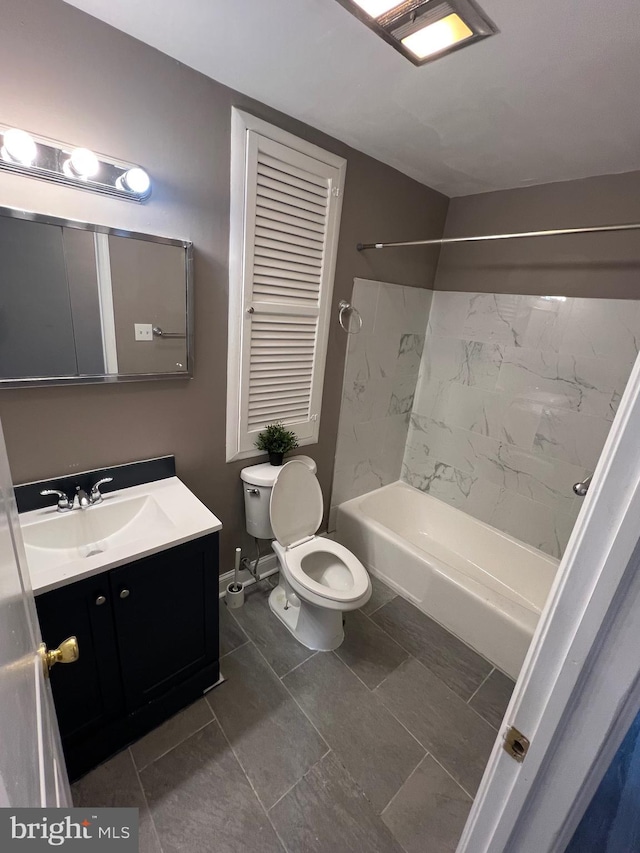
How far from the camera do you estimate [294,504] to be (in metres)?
1.98

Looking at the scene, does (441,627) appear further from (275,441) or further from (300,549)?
(275,441)

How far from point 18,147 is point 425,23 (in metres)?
1.21

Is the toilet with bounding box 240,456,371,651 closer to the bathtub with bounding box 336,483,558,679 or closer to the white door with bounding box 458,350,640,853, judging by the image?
the bathtub with bounding box 336,483,558,679

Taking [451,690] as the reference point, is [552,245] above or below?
above

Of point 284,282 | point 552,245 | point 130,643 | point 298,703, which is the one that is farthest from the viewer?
point 552,245

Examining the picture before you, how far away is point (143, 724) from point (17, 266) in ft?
5.51

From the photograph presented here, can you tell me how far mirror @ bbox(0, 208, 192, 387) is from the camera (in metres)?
1.18

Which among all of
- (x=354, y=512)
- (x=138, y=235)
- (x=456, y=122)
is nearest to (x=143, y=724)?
(x=354, y=512)

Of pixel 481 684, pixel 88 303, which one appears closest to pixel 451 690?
pixel 481 684

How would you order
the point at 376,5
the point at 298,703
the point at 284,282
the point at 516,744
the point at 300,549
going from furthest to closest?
the point at 300,549
the point at 284,282
the point at 298,703
the point at 376,5
the point at 516,744

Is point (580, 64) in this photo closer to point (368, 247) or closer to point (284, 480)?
point (368, 247)

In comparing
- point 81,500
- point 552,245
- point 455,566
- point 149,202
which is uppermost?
point 552,245

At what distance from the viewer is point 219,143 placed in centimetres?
145

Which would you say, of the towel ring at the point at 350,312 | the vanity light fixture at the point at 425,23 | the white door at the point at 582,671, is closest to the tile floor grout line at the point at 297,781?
the white door at the point at 582,671
